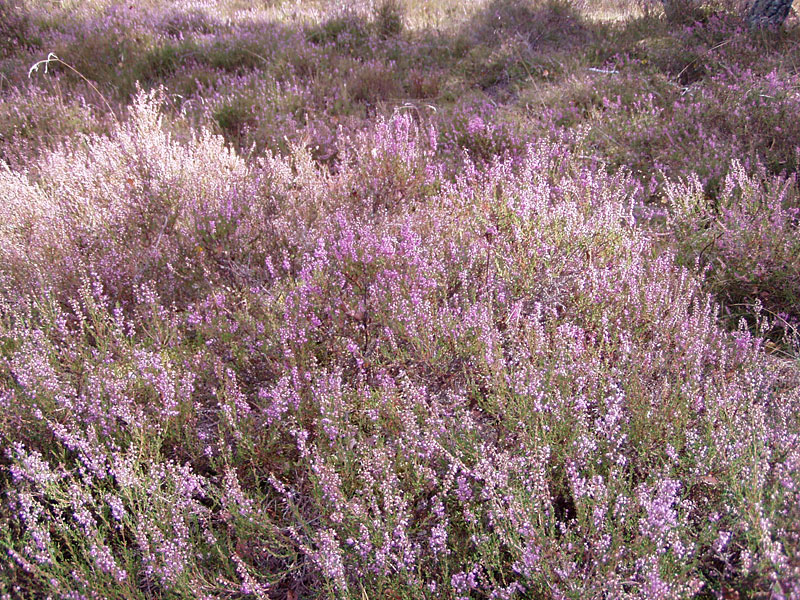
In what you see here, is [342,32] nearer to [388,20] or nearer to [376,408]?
[388,20]

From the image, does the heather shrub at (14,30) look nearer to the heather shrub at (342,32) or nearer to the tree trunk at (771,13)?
the heather shrub at (342,32)

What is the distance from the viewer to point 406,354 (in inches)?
94.3

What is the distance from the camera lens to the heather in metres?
1.68

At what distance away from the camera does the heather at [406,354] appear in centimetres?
168

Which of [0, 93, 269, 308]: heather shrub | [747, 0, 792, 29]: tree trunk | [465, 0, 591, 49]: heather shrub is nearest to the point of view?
[0, 93, 269, 308]: heather shrub

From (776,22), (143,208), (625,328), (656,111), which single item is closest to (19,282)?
(143,208)

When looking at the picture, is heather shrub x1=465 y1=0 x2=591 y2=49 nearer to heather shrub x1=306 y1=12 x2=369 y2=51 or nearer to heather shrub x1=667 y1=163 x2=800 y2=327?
heather shrub x1=306 y1=12 x2=369 y2=51

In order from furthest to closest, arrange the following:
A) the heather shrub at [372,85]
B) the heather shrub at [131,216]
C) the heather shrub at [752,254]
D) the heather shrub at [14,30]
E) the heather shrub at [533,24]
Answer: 1. the heather shrub at [14,30]
2. the heather shrub at [533,24]
3. the heather shrub at [372,85]
4. the heather shrub at [131,216]
5. the heather shrub at [752,254]

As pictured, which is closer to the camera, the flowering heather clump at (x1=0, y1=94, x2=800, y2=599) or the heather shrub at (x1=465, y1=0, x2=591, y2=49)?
the flowering heather clump at (x1=0, y1=94, x2=800, y2=599)

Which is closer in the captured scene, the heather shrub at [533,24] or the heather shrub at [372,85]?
the heather shrub at [372,85]

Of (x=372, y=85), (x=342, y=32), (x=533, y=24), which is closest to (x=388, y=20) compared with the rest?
(x=342, y=32)

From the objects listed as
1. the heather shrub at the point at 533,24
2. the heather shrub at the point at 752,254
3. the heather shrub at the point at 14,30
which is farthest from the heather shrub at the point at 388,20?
the heather shrub at the point at 752,254

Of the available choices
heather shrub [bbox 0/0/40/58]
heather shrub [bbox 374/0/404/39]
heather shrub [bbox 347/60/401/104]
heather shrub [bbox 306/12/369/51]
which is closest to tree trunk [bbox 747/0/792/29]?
heather shrub [bbox 347/60/401/104]

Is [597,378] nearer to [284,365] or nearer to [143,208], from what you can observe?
[284,365]
